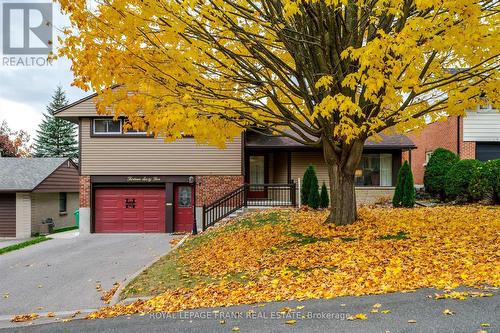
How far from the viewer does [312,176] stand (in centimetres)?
1585

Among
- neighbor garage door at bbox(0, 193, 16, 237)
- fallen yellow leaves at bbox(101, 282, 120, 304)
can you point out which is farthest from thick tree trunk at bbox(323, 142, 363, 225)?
neighbor garage door at bbox(0, 193, 16, 237)

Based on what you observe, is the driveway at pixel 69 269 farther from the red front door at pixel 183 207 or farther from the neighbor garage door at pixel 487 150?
the neighbor garage door at pixel 487 150

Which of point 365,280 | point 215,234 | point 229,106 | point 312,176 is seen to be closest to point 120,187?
point 215,234

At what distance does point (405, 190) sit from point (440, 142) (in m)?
6.91

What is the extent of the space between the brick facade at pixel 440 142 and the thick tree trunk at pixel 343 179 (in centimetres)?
831

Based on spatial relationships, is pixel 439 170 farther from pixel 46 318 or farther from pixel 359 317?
pixel 46 318

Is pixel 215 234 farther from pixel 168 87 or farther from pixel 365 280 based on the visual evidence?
pixel 365 280

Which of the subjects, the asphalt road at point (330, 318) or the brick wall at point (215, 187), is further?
the brick wall at point (215, 187)

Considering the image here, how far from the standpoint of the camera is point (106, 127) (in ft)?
58.0

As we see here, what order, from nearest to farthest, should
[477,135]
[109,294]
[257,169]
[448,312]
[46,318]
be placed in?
[448,312]
[46,318]
[109,294]
[477,135]
[257,169]

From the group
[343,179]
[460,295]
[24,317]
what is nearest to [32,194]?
[24,317]

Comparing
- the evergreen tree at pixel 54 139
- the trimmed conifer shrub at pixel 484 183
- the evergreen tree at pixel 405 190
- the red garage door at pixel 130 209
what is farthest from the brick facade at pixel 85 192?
the evergreen tree at pixel 54 139

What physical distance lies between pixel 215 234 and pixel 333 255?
5726mm

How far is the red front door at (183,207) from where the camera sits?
17.8 meters
